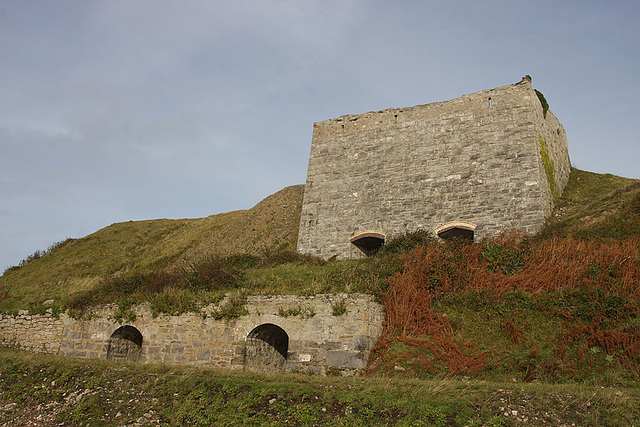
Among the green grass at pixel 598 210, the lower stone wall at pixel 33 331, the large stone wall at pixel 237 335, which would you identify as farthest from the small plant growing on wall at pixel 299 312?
the green grass at pixel 598 210

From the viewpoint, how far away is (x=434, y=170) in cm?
1997

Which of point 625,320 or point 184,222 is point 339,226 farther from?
point 184,222

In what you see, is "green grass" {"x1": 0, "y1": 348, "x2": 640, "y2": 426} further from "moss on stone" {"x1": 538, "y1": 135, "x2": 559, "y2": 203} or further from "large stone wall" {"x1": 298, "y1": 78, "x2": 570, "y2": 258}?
"moss on stone" {"x1": 538, "y1": 135, "x2": 559, "y2": 203}

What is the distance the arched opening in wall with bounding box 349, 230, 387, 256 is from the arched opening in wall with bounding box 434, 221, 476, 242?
2.33 meters

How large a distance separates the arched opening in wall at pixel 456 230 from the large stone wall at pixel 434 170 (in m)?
0.16

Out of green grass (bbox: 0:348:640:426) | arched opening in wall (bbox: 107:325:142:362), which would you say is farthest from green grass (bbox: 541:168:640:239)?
arched opening in wall (bbox: 107:325:142:362)

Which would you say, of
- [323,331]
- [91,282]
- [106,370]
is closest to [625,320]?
[323,331]

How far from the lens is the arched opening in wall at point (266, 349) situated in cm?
1277

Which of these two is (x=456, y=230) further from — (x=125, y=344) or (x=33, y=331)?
(x=33, y=331)

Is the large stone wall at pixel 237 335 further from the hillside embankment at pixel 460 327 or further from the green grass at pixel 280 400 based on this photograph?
the green grass at pixel 280 400

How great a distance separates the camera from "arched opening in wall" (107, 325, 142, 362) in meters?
14.3

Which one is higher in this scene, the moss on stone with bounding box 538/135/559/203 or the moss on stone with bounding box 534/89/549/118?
the moss on stone with bounding box 534/89/549/118

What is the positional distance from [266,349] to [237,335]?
107 cm

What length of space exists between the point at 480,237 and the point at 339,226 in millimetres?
6104
